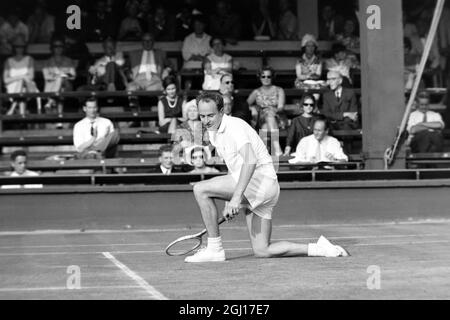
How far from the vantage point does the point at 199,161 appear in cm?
1689

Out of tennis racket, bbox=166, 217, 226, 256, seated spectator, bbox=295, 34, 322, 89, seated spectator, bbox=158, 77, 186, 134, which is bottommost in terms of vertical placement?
tennis racket, bbox=166, 217, 226, 256

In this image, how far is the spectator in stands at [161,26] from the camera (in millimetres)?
21438

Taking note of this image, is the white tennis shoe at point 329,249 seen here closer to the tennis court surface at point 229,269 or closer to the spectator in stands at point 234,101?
the tennis court surface at point 229,269

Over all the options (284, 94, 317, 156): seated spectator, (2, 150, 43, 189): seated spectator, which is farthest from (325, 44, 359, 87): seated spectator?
(2, 150, 43, 189): seated spectator

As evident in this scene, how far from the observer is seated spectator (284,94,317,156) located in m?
17.3

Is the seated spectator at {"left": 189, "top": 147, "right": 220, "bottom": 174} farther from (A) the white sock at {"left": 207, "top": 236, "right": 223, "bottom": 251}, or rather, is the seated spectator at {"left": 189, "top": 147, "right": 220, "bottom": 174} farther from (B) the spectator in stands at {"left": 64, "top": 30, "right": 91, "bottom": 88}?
(A) the white sock at {"left": 207, "top": 236, "right": 223, "bottom": 251}

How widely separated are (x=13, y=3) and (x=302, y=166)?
874 centimetres

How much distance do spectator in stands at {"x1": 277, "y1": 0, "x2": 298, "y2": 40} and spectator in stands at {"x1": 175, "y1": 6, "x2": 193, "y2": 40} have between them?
1.92m

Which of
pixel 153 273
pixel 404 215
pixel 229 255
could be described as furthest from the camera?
pixel 404 215

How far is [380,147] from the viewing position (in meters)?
17.2

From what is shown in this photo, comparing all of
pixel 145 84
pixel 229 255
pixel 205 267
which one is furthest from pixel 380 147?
pixel 205 267

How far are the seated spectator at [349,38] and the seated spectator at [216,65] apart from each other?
250 centimetres

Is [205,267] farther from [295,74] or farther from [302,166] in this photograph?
[295,74]

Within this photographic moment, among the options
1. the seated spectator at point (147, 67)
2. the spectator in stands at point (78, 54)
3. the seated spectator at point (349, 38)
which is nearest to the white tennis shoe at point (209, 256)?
the seated spectator at point (147, 67)
